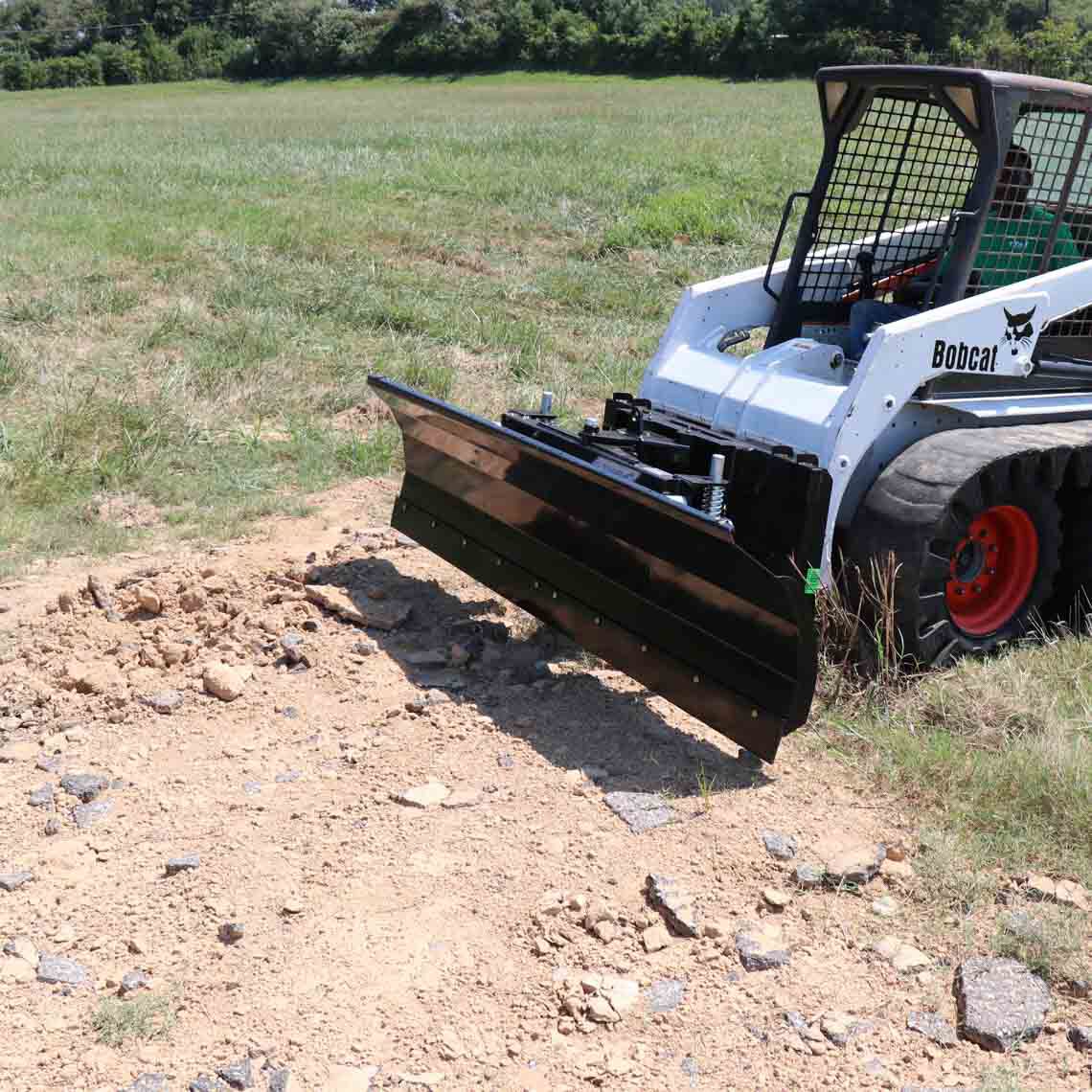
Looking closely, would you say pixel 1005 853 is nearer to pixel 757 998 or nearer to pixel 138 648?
pixel 757 998

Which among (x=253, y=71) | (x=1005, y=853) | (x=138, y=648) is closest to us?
(x=1005, y=853)

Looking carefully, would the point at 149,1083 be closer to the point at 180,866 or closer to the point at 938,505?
the point at 180,866

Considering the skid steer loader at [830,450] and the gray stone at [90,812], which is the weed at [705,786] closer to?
the skid steer loader at [830,450]

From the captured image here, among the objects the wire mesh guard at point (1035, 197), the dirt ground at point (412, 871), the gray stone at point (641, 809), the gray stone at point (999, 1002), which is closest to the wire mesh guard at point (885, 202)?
the wire mesh guard at point (1035, 197)

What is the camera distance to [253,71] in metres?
61.2

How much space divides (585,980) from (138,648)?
8.75ft

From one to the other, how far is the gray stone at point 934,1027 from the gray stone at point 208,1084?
5.69 feet

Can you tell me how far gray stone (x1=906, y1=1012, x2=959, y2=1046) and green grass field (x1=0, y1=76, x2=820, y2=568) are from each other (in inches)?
175

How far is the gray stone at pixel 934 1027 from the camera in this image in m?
3.34

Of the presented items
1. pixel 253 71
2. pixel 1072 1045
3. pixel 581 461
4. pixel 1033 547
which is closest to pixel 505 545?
pixel 581 461

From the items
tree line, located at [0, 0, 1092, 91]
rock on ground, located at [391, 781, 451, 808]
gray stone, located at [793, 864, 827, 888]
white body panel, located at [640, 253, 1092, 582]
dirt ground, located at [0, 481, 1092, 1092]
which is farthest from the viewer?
tree line, located at [0, 0, 1092, 91]

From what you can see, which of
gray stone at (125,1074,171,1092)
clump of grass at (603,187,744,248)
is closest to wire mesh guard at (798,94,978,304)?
gray stone at (125,1074,171,1092)

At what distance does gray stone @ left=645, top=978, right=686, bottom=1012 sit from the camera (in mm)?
3438

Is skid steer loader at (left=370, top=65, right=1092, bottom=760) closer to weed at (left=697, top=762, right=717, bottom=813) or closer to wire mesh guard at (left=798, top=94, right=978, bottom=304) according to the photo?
wire mesh guard at (left=798, top=94, right=978, bottom=304)
